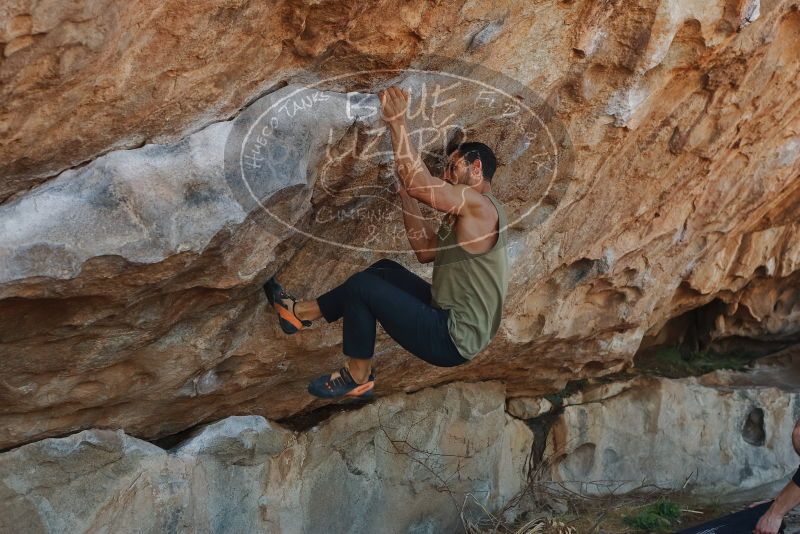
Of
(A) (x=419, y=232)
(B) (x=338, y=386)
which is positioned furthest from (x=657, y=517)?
(A) (x=419, y=232)

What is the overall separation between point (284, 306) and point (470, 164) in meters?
0.96

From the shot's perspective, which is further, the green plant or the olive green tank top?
the green plant

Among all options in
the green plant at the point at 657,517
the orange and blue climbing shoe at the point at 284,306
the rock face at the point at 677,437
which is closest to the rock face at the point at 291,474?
the rock face at the point at 677,437

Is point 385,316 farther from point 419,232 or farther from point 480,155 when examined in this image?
point 480,155

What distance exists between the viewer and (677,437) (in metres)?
6.97

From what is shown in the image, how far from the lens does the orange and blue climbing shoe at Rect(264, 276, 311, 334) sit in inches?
151

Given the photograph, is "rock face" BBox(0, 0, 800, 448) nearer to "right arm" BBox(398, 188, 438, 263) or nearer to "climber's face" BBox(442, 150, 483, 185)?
"right arm" BBox(398, 188, 438, 263)

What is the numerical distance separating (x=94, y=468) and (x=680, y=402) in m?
4.30

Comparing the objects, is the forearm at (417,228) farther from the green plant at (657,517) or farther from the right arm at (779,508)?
the green plant at (657,517)

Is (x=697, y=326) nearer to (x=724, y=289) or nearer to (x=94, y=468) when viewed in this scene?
(x=724, y=289)

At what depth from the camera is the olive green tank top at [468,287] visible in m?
3.62

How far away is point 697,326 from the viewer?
7.86m

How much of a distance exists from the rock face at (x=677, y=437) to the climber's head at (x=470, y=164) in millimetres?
3603

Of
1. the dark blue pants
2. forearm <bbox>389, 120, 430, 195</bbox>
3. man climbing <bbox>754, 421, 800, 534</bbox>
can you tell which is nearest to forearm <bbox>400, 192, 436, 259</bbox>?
the dark blue pants
